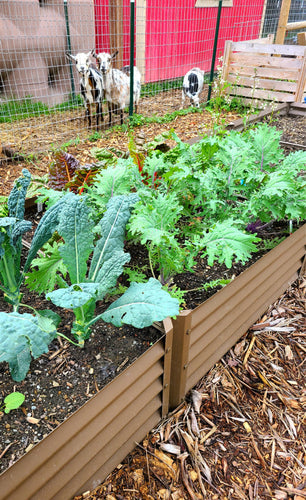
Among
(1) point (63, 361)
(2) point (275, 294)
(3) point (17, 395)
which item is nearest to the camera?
(3) point (17, 395)

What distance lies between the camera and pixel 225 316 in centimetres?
192

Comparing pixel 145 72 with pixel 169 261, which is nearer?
pixel 169 261

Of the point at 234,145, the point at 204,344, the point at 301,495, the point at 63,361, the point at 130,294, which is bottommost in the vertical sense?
the point at 301,495

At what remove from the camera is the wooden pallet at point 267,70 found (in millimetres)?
5422

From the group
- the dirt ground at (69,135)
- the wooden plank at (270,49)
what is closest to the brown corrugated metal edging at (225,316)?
the dirt ground at (69,135)

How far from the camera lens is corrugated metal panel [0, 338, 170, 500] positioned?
1.10 metres

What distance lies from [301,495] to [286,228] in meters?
1.59

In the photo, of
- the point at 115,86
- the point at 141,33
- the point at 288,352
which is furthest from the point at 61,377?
the point at 141,33

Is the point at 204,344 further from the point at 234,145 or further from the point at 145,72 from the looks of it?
the point at 145,72

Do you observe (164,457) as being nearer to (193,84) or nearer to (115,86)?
(115,86)

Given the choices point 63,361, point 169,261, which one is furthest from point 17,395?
point 169,261

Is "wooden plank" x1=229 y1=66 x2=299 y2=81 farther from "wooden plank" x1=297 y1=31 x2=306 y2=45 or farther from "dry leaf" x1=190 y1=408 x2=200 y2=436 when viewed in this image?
"dry leaf" x1=190 y1=408 x2=200 y2=436

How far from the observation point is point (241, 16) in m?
9.84

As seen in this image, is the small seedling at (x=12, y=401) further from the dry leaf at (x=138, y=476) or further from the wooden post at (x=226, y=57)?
the wooden post at (x=226, y=57)
